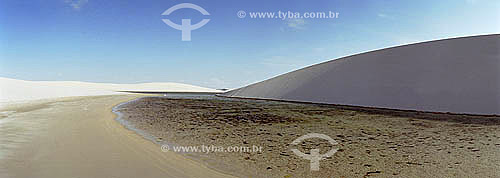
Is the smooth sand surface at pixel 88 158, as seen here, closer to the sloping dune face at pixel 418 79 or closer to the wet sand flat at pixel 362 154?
the wet sand flat at pixel 362 154

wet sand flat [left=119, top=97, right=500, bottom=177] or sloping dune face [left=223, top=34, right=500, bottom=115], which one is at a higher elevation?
sloping dune face [left=223, top=34, right=500, bottom=115]

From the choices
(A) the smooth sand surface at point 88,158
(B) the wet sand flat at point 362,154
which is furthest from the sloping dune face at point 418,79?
(A) the smooth sand surface at point 88,158

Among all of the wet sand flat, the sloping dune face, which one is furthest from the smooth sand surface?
the sloping dune face

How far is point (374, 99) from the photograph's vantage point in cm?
1748

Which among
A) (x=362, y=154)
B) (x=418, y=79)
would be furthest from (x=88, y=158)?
(x=418, y=79)

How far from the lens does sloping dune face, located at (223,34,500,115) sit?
45.0 ft

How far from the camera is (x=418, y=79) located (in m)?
16.9

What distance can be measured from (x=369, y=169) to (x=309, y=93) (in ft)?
63.6

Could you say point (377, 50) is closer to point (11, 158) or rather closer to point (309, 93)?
point (309, 93)

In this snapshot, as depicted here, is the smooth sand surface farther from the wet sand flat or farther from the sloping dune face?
the sloping dune face

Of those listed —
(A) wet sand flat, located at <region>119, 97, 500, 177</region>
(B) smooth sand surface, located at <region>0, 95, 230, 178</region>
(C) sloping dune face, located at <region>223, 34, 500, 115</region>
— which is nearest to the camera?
(B) smooth sand surface, located at <region>0, 95, 230, 178</region>

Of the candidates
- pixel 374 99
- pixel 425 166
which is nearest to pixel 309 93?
pixel 374 99

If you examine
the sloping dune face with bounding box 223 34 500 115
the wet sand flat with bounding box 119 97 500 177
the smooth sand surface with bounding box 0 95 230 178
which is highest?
the sloping dune face with bounding box 223 34 500 115

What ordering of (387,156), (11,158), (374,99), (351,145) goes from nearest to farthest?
(11,158) → (387,156) → (351,145) → (374,99)
